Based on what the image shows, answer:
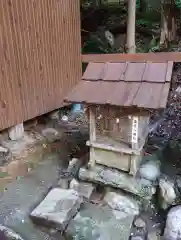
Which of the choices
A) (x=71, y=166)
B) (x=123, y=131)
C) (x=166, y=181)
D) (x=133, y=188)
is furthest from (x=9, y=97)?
(x=166, y=181)

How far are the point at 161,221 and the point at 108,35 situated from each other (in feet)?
29.2

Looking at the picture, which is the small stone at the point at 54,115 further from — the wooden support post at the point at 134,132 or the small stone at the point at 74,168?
the wooden support post at the point at 134,132

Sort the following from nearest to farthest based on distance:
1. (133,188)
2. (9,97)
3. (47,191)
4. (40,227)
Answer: (40,227) < (133,188) < (47,191) < (9,97)

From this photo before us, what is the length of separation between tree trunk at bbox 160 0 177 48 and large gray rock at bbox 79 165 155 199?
776cm

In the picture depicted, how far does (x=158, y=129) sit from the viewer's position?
23.1 feet

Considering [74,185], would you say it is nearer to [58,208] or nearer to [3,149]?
[58,208]

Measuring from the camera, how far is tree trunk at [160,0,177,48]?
33.7 ft

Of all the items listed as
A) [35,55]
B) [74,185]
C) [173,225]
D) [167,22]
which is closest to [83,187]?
[74,185]

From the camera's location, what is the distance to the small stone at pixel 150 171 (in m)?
4.69

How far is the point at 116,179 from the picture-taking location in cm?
454

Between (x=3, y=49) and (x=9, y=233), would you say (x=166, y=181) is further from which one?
(x=3, y=49)

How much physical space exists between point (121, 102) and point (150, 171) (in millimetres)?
1723

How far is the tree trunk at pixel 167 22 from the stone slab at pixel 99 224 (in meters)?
8.39

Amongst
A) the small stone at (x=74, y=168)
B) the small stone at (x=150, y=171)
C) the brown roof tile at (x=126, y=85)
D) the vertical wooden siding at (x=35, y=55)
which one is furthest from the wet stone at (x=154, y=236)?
the vertical wooden siding at (x=35, y=55)
